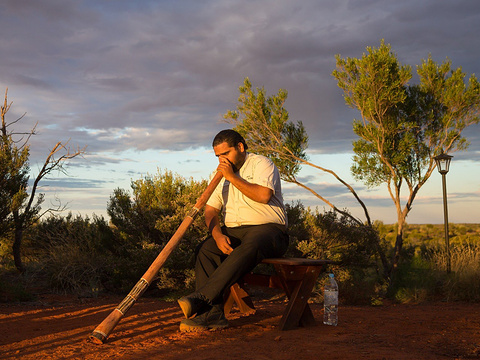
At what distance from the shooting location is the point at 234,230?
5.14 m

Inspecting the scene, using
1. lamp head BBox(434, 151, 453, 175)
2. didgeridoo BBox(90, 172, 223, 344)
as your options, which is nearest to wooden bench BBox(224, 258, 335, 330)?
didgeridoo BBox(90, 172, 223, 344)

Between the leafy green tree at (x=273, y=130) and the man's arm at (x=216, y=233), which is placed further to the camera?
the leafy green tree at (x=273, y=130)

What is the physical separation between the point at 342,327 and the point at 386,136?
7.49m

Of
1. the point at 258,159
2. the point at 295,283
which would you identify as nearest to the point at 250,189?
the point at 258,159

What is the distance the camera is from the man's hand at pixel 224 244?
4789 millimetres

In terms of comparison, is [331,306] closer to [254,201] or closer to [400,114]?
[254,201]

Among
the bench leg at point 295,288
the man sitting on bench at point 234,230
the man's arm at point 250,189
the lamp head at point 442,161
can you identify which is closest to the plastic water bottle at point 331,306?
the bench leg at point 295,288

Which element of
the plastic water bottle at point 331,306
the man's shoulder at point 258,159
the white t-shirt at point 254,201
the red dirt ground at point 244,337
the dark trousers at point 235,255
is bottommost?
the red dirt ground at point 244,337

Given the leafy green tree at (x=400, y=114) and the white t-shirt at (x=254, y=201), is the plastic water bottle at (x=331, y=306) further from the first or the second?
the leafy green tree at (x=400, y=114)

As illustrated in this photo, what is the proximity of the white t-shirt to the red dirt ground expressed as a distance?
1.05 m

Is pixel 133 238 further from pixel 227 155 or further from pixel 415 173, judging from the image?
pixel 415 173

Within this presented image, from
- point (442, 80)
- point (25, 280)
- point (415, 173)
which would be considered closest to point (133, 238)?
point (25, 280)

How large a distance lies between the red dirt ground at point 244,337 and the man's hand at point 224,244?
2.43 ft

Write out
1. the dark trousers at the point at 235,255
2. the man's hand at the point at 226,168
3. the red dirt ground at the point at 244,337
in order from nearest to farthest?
the red dirt ground at the point at 244,337, the dark trousers at the point at 235,255, the man's hand at the point at 226,168
